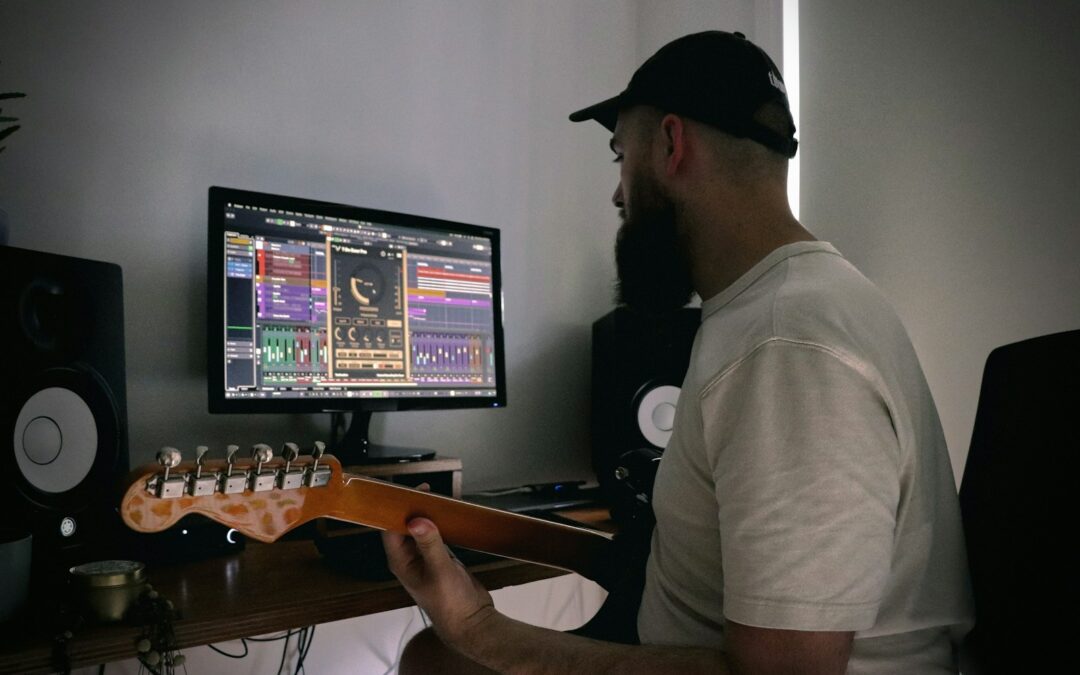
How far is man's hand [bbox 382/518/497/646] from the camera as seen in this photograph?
0.86 meters

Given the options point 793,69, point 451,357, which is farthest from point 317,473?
point 793,69

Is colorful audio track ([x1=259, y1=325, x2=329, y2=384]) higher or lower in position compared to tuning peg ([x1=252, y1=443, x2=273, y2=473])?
higher

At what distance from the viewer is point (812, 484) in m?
0.61

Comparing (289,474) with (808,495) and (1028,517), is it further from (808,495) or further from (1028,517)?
(1028,517)

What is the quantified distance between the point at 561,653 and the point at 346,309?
777mm

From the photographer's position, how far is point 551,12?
1.87 meters

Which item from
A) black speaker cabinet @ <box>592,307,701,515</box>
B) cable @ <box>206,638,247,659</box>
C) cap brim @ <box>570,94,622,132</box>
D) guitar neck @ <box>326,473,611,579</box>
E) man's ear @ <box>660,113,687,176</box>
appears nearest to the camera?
guitar neck @ <box>326,473,611,579</box>

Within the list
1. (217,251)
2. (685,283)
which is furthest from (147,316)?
(685,283)

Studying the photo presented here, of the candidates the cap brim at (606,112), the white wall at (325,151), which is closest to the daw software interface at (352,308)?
the white wall at (325,151)

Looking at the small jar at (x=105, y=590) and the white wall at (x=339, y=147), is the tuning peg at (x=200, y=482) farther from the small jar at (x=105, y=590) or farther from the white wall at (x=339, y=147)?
the white wall at (x=339, y=147)

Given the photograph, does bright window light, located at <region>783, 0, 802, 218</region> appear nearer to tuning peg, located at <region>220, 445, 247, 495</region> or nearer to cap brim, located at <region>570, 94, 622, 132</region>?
cap brim, located at <region>570, 94, 622, 132</region>

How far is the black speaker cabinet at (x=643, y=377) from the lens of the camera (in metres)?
1.51

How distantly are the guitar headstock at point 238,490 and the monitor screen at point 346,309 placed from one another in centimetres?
49

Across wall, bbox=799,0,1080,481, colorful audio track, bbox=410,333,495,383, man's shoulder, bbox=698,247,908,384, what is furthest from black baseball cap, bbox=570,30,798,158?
colorful audio track, bbox=410,333,495,383
